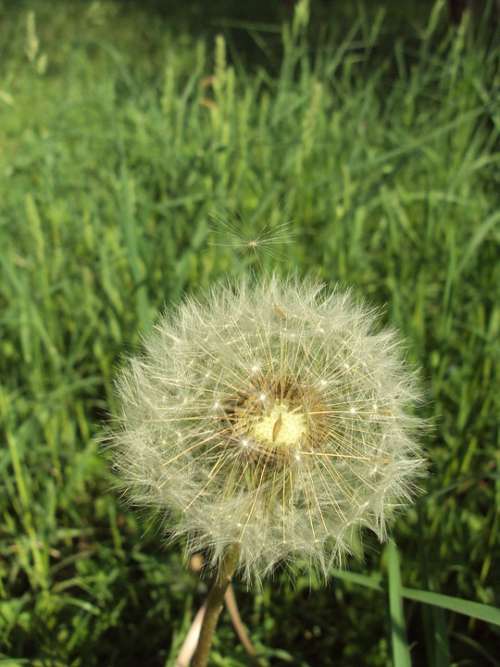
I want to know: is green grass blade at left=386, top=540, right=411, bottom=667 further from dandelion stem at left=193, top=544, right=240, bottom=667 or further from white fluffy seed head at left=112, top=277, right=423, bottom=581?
dandelion stem at left=193, top=544, right=240, bottom=667

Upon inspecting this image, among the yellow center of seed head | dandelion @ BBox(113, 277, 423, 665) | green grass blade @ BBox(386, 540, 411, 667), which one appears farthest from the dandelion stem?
green grass blade @ BBox(386, 540, 411, 667)

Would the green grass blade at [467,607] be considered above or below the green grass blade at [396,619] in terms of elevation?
above

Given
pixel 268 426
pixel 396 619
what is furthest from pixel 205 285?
pixel 396 619

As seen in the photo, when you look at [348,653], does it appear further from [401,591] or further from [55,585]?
[55,585]

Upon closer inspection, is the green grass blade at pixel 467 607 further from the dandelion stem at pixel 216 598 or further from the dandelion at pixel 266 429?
the dandelion stem at pixel 216 598

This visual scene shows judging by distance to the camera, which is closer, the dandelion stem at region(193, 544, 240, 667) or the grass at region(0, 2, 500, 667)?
the dandelion stem at region(193, 544, 240, 667)

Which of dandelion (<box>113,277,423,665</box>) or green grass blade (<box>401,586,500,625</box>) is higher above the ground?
dandelion (<box>113,277,423,665</box>)

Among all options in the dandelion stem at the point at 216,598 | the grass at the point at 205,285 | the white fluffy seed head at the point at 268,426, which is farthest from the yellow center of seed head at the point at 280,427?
the grass at the point at 205,285
